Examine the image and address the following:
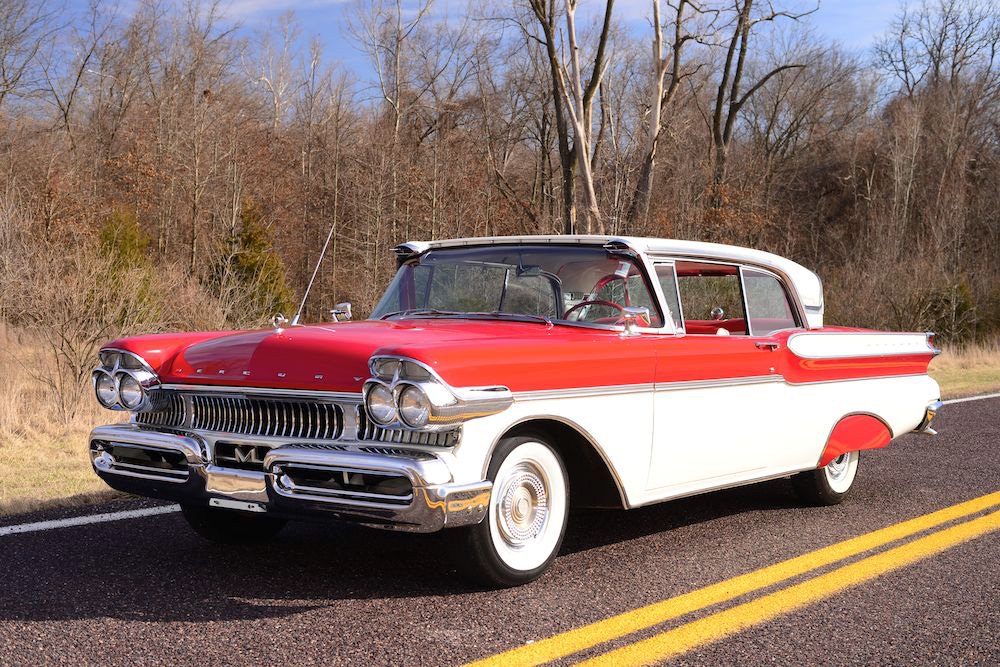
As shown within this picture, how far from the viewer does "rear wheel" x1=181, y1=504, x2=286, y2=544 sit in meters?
4.97

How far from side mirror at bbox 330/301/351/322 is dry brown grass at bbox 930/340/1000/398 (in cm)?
948

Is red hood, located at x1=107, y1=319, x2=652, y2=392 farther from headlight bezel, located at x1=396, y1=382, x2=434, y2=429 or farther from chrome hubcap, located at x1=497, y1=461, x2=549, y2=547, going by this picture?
chrome hubcap, located at x1=497, y1=461, x2=549, y2=547

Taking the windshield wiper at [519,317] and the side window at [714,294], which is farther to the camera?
the side window at [714,294]

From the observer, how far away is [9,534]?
5.04 meters

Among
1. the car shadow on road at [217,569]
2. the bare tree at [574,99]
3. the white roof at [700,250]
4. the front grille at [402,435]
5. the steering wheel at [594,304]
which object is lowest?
the car shadow on road at [217,569]

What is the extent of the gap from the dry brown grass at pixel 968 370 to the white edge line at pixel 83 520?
33.5 ft

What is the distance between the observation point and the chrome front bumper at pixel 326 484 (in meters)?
3.77

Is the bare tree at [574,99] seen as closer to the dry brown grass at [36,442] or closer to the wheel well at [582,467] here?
the dry brown grass at [36,442]

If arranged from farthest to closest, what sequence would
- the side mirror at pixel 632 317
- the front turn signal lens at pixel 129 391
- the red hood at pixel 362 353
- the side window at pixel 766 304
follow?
the side window at pixel 766 304 < the side mirror at pixel 632 317 < the front turn signal lens at pixel 129 391 < the red hood at pixel 362 353

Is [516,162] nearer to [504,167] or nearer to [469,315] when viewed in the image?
[504,167]

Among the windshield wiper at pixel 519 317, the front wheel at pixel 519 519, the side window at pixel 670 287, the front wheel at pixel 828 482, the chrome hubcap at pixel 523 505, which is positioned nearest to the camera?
the front wheel at pixel 519 519

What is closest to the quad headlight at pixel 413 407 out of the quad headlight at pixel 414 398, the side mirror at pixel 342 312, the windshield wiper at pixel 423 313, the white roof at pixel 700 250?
the quad headlight at pixel 414 398

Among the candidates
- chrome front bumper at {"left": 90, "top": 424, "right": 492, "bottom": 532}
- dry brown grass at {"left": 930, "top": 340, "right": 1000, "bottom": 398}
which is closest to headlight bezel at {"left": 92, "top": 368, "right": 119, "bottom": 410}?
chrome front bumper at {"left": 90, "top": 424, "right": 492, "bottom": 532}

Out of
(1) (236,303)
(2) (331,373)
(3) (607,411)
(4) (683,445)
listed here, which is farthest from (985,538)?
(1) (236,303)
